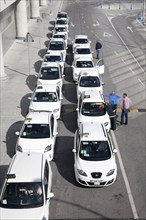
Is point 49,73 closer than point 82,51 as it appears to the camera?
Yes

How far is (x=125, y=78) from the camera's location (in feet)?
87.6

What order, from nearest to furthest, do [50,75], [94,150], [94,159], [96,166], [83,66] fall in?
[96,166] → [94,159] → [94,150] → [50,75] → [83,66]

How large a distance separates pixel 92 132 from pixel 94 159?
1472 mm

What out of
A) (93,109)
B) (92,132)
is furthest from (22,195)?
(93,109)

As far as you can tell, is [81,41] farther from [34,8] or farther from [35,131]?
A: [34,8]

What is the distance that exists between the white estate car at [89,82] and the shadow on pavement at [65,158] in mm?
4544

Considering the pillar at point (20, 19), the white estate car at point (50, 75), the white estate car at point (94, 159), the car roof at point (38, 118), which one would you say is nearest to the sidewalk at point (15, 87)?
the pillar at point (20, 19)

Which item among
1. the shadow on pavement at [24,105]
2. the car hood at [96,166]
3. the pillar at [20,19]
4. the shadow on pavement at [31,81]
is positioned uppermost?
the pillar at [20,19]

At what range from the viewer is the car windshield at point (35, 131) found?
1584 cm

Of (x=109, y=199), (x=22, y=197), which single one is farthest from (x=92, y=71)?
(x=22, y=197)

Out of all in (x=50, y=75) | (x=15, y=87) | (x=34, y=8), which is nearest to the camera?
(x=50, y=75)

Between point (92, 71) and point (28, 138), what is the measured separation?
29.5ft

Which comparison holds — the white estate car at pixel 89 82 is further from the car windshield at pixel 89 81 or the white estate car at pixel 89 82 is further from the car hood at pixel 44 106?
the car hood at pixel 44 106

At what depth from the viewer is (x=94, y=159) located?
46.1ft
